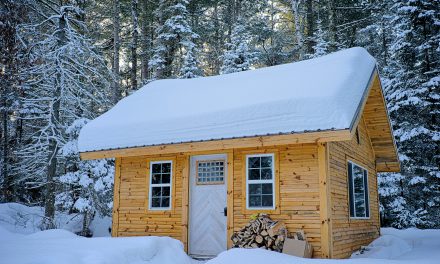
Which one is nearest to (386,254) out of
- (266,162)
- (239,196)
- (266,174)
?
(266,174)

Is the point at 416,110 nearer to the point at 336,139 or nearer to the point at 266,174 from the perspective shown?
the point at 266,174

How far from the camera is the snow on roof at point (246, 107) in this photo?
856 cm

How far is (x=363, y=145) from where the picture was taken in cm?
1292

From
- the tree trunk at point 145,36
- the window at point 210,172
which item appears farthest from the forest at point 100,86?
the window at point 210,172

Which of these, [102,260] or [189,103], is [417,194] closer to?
[189,103]

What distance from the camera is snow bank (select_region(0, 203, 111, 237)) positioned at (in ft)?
47.3

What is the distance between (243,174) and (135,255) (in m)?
3.43

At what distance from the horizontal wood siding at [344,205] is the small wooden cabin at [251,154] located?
0.03 m

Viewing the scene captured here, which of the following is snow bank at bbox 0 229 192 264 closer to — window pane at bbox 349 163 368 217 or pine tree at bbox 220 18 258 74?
window pane at bbox 349 163 368 217

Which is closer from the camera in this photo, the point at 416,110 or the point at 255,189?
the point at 255,189

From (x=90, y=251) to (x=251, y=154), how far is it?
4406mm

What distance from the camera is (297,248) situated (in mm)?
8281

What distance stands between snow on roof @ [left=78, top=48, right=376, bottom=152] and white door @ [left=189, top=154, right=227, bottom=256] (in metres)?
1.07

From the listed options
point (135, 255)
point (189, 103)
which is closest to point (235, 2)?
point (189, 103)
